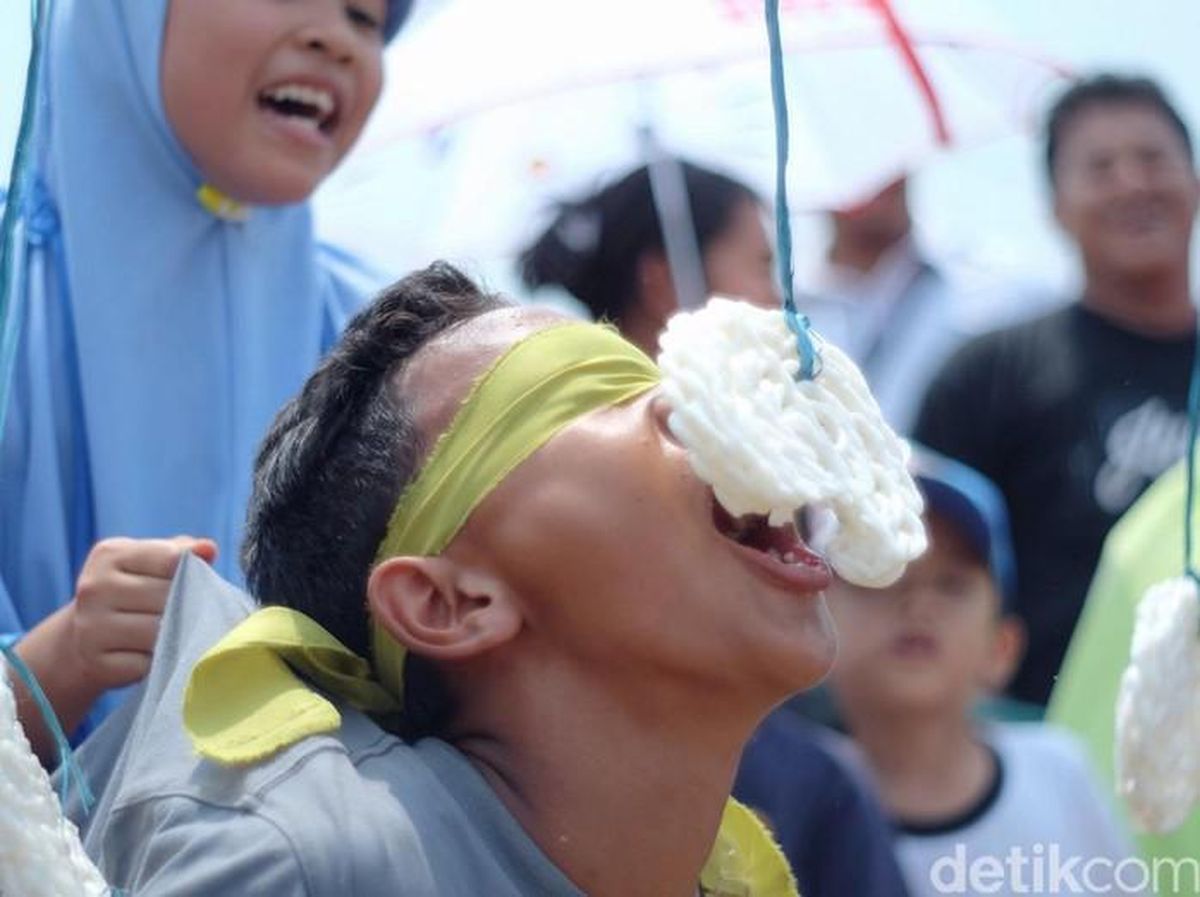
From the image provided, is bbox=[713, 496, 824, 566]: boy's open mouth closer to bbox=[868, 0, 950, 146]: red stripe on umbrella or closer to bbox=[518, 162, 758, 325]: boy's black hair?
bbox=[518, 162, 758, 325]: boy's black hair

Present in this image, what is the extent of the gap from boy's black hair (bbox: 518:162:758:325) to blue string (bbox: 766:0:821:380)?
5.47 ft

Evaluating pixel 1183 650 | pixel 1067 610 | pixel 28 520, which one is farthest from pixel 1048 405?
pixel 28 520

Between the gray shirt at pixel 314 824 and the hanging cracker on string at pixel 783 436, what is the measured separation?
11.3 inches

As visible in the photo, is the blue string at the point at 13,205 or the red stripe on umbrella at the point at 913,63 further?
the red stripe on umbrella at the point at 913,63

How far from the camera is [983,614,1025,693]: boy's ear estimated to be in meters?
Result: 3.72

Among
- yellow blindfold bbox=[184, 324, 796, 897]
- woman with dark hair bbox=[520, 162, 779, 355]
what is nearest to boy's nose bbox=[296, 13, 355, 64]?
woman with dark hair bbox=[520, 162, 779, 355]

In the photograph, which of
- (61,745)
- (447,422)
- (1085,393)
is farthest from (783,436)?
(1085,393)

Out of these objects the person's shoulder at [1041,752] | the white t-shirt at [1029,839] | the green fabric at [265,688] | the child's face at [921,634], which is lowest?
the white t-shirt at [1029,839]

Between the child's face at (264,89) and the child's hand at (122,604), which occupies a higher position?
the child's face at (264,89)

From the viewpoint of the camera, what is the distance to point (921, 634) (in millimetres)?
3562

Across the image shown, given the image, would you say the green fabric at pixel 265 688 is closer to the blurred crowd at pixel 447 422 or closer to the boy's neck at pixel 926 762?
the blurred crowd at pixel 447 422

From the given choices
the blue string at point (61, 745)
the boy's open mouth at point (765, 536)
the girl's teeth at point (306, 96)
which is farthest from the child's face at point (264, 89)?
the boy's open mouth at point (765, 536)

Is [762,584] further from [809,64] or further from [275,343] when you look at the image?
[809,64]

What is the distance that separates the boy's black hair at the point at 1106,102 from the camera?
14.5 ft
